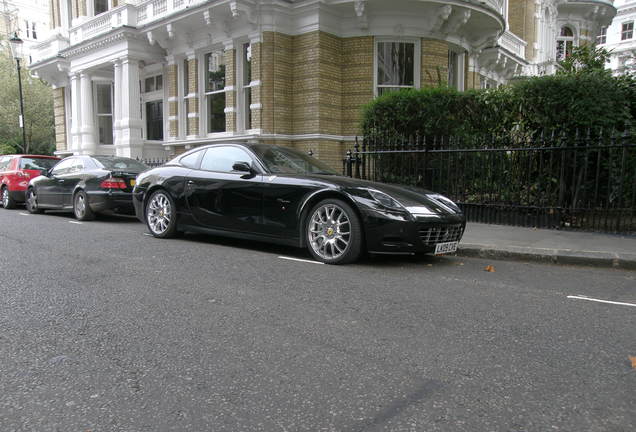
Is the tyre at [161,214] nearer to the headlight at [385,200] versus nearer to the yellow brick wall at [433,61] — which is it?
the headlight at [385,200]

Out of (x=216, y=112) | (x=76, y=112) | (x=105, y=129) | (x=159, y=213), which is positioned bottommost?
(x=159, y=213)

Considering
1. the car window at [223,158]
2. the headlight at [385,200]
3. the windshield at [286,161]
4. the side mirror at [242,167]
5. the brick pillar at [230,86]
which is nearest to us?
the headlight at [385,200]

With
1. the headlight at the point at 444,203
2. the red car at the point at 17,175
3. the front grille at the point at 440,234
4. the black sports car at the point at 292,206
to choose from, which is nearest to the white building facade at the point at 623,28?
the red car at the point at 17,175

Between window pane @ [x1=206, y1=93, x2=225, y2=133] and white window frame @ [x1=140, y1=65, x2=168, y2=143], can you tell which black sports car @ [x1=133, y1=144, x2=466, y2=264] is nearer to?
window pane @ [x1=206, y1=93, x2=225, y2=133]

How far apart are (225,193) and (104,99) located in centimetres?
1706

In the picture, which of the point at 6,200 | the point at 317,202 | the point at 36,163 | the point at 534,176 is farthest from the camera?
the point at 36,163

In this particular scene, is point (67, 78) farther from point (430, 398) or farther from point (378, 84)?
point (430, 398)

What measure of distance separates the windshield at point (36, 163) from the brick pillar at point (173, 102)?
422 centimetres

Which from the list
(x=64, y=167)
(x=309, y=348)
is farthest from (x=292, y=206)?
(x=64, y=167)

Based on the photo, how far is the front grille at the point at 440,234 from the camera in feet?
18.7

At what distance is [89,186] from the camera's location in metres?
10.2

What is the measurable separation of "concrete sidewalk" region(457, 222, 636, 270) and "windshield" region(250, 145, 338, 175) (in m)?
2.31

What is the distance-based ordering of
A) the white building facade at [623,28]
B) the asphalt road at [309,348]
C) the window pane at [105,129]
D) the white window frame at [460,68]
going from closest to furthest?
the asphalt road at [309,348]
the white window frame at [460,68]
the window pane at [105,129]
the white building facade at [623,28]

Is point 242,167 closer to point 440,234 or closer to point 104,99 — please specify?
point 440,234
